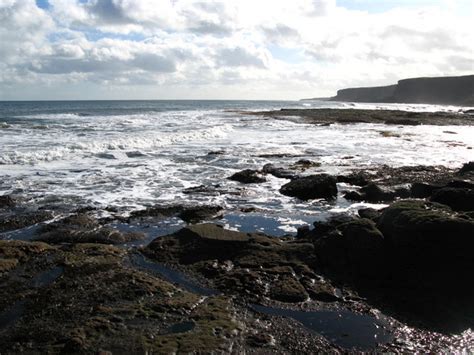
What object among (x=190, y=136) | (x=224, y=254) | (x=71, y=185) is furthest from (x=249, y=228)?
(x=190, y=136)

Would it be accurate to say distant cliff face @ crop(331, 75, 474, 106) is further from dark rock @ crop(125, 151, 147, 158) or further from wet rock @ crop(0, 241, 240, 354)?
wet rock @ crop(0, 241, 240, 354)

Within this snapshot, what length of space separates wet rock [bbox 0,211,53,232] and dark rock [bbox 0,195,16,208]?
0.87 metres

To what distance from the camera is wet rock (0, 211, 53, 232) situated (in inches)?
421

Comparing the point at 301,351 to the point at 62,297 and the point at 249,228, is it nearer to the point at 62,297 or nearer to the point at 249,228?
the point at 62,297

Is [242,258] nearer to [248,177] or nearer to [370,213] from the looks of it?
[370,213]

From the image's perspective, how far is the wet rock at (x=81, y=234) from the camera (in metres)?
9.84

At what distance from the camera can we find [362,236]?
842 centimetres

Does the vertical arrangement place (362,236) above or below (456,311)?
above

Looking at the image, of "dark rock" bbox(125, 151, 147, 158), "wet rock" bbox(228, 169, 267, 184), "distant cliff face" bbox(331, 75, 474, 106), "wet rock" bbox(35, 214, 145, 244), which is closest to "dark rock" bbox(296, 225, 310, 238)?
"wet rock" bbox(35, 214, 145, 244)

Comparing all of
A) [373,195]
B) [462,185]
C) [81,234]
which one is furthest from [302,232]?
[462,185]

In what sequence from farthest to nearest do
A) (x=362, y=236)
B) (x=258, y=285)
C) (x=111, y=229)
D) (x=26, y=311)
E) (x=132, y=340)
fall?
(x=111, y=229) → (x=362, y=236) → (x=258, y=285) → (x=26, y=311) → (x=132, y=340)

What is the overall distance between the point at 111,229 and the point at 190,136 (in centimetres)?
2329

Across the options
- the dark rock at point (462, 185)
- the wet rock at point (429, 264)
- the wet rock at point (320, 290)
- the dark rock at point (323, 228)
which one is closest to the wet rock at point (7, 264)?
the wet rock at point (320, 290)

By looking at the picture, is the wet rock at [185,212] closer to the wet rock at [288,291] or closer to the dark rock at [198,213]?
the dark rock at [198,213]
